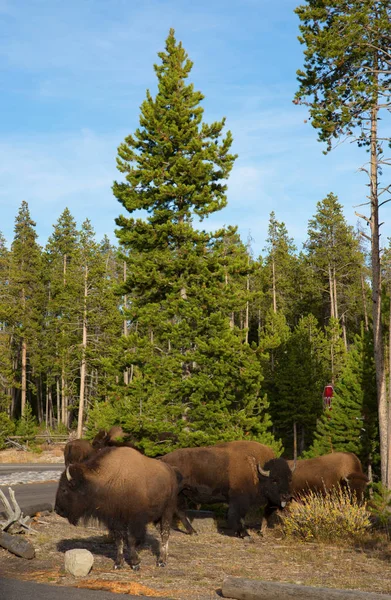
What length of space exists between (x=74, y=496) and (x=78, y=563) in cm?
111

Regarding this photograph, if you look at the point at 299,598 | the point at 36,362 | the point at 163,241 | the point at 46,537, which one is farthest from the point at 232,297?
the point at 36,362

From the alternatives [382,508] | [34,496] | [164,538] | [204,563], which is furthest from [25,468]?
[204,563]

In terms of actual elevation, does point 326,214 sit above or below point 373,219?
above

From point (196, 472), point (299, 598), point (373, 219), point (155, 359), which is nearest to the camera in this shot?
point (299, 598)

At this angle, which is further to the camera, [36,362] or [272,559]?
[36,362]

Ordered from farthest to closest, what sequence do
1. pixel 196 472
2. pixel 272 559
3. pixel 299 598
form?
pixel 196 472 < pixel 272 559 < pixel 299 598

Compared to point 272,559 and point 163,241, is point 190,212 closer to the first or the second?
point 163,241

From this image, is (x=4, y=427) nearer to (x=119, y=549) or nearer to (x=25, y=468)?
(x=25, y=468)

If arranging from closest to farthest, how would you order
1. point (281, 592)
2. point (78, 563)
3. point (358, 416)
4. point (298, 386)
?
point (281, 592) < point (78, 563) < point (358, 416) < point (298, 386)

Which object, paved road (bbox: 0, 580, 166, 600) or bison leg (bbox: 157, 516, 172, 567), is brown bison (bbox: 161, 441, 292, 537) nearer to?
bison leg (bbox: 157, 516, 172, 567)

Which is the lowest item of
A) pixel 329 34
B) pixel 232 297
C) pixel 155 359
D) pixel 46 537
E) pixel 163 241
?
pixel 46 537

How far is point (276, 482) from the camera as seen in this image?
14656 millimetres

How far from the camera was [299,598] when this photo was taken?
26.3 feet

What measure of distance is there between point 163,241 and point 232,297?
3.05 m
